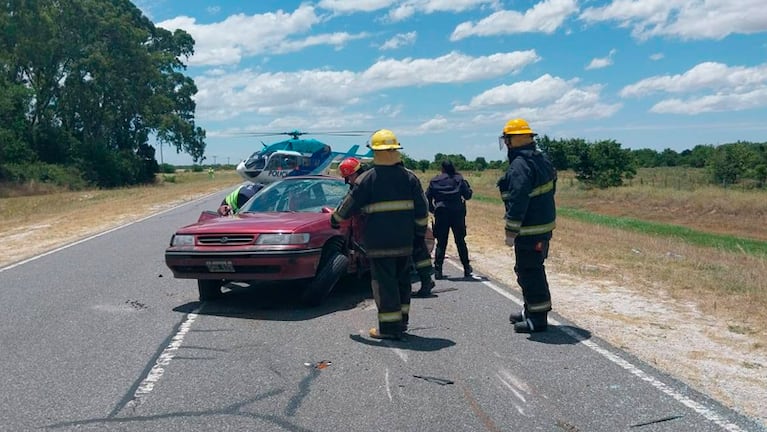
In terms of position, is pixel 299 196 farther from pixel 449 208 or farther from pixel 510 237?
pixel 510 237

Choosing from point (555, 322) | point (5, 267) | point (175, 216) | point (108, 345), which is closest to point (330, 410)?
point (108, 345)

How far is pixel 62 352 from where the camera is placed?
22.3 feet

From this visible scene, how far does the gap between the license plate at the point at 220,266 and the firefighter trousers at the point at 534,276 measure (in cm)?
301

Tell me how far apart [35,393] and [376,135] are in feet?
11.7

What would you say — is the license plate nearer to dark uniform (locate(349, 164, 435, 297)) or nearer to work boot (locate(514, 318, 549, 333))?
dark uniform (locate(349, 164, 435, 297))

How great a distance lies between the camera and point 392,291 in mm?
7273

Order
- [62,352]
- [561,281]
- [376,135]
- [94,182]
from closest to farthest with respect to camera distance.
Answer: [62,352]
[376,135]
[561,281]
[94,182]

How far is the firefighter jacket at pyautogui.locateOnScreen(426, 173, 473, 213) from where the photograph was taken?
435 inches

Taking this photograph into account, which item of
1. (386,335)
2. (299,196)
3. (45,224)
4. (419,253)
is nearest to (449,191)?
(299,196)

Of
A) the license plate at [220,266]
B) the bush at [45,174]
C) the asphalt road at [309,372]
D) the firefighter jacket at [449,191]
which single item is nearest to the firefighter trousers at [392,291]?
the asphalt road at [309,372]

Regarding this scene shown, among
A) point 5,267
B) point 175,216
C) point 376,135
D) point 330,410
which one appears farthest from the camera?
point 175,216

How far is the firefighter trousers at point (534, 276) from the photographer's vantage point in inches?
292

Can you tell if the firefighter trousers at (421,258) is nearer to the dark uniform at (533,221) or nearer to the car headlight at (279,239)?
the dark uniform at (533,221)

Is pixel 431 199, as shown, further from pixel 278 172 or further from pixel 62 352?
pixel 278 172
